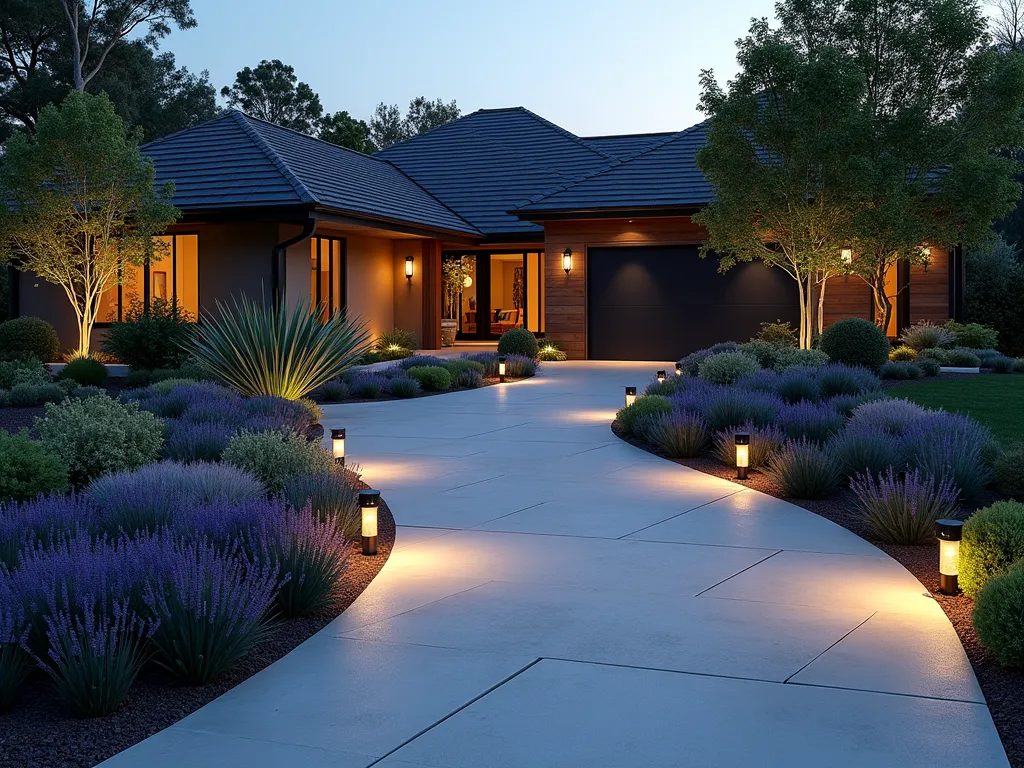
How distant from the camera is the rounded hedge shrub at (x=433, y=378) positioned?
16.8 metres

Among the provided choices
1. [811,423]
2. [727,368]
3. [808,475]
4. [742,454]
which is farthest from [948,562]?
[727,368]

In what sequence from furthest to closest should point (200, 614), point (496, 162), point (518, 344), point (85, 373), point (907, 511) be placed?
point (496, 162), point (518, 344), point (85, 373), point (907, 511), point (200, 614)

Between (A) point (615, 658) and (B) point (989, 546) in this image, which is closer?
(A) point (615, 658)

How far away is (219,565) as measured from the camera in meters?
4.41

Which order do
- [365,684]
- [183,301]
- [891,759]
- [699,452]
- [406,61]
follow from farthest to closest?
[406,61], [183,301], [699,452], [365,684], [891,759]

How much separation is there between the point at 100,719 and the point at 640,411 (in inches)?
322

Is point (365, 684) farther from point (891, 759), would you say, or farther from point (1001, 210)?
point (1001, 210)

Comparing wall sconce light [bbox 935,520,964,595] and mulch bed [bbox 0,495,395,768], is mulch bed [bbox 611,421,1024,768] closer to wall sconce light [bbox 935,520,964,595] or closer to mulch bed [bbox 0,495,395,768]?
wall sconce light [bbox 935,520,964,595]

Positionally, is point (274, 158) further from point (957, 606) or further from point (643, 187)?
point (957, 606)

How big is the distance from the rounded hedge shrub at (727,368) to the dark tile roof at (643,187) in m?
8.56

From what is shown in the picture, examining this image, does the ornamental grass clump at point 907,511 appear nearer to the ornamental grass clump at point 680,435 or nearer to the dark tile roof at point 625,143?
the ornamental grass clump at point 680,435

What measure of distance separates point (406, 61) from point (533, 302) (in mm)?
37803

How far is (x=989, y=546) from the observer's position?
5.30 metres

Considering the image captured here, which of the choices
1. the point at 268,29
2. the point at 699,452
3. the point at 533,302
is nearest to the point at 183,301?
the point at 533,302
